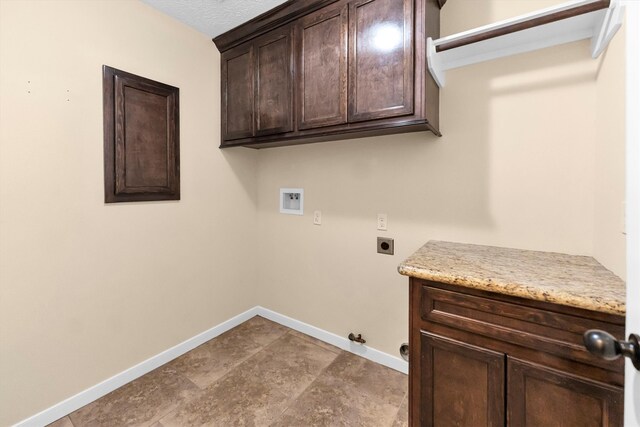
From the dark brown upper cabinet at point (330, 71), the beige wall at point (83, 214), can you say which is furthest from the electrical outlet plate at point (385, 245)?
the beige wall at point (83, 214)

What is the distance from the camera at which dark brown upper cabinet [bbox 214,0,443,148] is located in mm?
1420

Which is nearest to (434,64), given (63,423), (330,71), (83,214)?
(330,71)

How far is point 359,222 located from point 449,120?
90cm

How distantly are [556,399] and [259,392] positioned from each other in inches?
60.0

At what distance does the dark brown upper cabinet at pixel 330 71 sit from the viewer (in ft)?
4.66

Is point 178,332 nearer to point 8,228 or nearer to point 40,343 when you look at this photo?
point 40,343

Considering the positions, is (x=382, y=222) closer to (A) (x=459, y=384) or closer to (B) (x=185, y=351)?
(A) (x=459, y=384)

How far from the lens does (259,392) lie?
5.65 feet

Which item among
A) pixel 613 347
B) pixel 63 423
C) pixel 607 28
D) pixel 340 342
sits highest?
pixel 607 28

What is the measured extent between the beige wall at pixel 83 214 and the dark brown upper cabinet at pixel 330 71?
360mm

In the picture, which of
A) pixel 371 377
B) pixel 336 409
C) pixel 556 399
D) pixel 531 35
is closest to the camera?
pixel 556 399

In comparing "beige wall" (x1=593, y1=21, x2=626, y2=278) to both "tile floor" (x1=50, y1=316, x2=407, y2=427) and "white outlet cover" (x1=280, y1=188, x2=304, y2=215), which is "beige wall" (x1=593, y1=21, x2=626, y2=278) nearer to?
"tile floor" (x1=50, y1=316, x2=407, y2=427)

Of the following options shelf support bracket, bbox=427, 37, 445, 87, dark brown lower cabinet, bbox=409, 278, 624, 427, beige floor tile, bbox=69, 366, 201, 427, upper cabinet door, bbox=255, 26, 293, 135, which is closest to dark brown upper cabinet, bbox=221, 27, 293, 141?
upper cabinet door, bbox=255, 26, 293, 135

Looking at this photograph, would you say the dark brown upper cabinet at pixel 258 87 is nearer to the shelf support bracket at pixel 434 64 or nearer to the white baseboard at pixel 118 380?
the shelf support bracket at pixel 434 64
